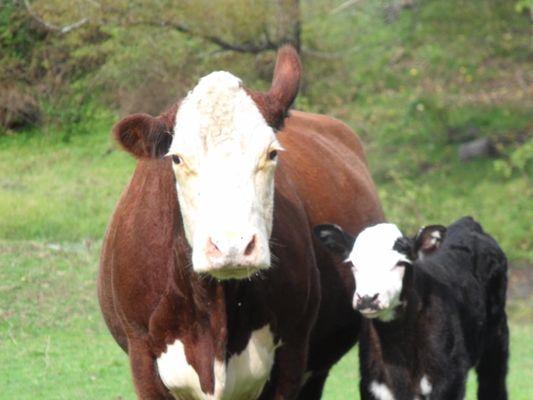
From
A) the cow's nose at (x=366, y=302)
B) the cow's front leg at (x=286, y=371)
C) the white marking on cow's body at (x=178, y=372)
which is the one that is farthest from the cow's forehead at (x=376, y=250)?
the white marking on cow's body at (x=178, y=372)

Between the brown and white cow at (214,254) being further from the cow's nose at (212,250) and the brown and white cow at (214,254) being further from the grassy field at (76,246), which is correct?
the grassy field at (76,246)

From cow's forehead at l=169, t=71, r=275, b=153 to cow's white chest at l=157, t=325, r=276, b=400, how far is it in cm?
108

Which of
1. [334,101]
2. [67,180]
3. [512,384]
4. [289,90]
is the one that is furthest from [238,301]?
[334,101]

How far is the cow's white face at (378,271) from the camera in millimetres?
7824

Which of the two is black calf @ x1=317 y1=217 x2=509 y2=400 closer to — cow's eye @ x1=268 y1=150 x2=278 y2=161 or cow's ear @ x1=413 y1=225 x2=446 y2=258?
cow's ear @ x1=413 y1=225 x2=446 y2=258

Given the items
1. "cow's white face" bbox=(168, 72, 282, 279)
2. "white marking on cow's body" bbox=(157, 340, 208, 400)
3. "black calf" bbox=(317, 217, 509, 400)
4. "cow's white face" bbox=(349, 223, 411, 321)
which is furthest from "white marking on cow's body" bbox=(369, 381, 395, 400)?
"cow's white face" bbox=(168, 72, 282, 279)

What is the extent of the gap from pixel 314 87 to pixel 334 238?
20.3 metres

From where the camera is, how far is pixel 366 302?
7746mm

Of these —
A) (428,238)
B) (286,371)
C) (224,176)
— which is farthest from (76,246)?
(224,176)

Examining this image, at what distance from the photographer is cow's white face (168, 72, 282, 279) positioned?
242 inches

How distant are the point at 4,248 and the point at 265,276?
36.5ft

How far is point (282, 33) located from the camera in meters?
26.7

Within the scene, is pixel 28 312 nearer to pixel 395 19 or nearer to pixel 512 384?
pixel 512 384

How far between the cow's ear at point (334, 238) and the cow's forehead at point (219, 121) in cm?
155
